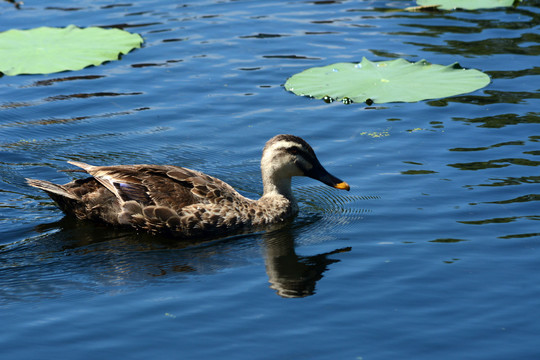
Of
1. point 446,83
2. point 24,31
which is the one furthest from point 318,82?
point 24,31

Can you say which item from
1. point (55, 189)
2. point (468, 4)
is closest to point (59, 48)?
point (55, 189)

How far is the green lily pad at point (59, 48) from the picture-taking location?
15.6 m

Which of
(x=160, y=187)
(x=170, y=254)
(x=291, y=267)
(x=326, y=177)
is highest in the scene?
(x=160, y=187)

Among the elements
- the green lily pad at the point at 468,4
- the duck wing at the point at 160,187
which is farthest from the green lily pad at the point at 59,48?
the green lily pad at the point at 468,4

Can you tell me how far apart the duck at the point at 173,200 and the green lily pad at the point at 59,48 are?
16.9ft

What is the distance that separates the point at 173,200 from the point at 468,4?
1029 centimetres

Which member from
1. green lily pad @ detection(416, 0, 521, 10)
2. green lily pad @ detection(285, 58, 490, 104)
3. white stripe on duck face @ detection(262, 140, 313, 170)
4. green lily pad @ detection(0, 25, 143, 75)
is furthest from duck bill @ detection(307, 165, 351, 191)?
green lily pad @ detection(416, 0, 521, 10)

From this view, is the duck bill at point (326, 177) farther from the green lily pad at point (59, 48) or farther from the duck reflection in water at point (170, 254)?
the green lily pad at point (59, 48)

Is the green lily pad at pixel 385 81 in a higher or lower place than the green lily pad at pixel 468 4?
lower

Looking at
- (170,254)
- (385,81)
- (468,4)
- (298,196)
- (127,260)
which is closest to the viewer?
→ (127,260)

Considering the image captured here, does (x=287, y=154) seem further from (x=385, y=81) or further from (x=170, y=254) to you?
(x=385, y=81)

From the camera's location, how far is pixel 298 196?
38.8 feet

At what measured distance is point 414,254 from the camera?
31.1 ft

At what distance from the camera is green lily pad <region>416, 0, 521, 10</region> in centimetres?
1836
